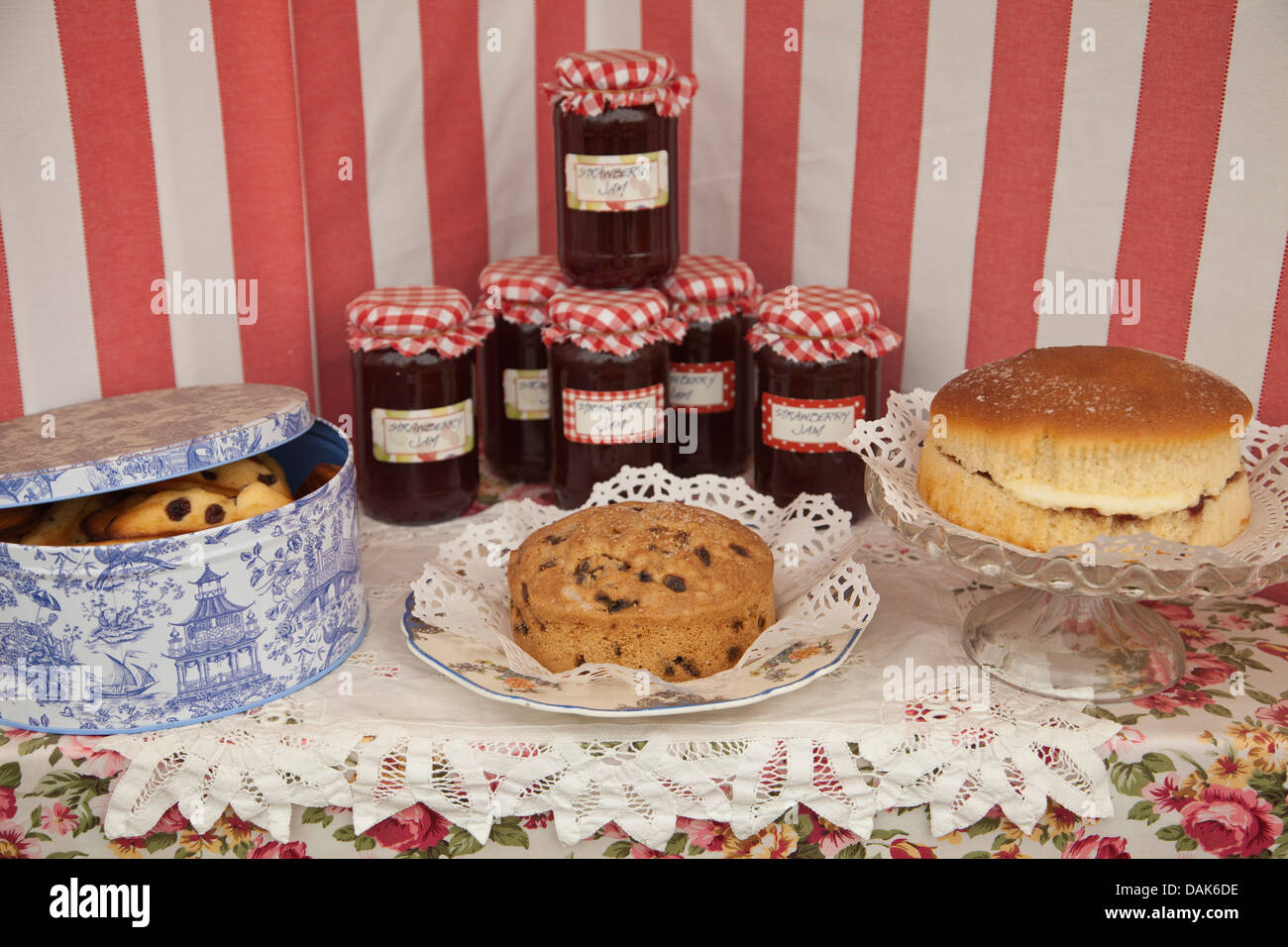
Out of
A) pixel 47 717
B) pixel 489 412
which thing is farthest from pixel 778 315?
pixel 47 717

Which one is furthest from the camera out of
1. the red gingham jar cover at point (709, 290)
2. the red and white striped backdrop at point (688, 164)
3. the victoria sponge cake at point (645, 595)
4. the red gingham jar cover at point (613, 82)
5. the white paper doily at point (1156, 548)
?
the red gingham jar cover at point (709, 290)

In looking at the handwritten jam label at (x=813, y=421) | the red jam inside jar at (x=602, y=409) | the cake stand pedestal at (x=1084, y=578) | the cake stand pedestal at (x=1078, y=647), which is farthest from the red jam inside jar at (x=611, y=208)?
the cake stand pedestal at (x=1078, y=647)

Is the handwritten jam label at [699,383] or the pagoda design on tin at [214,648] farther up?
the handwritten jam label at [699,383]

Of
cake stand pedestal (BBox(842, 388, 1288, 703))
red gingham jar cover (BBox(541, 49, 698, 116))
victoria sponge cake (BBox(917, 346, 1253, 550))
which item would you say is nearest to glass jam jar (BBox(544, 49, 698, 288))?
red gingham jar cover (BBox(541, 49, 698, 116))

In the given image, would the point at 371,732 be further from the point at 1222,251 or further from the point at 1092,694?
the point at 1222,251

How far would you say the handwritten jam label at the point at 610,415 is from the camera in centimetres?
137

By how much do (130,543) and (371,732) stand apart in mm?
256

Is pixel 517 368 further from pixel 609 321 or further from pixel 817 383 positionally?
pixel 817 383

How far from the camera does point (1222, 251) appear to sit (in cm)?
121

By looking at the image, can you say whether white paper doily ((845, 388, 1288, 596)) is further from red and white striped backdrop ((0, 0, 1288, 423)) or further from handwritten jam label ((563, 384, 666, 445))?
handwritten jam label ((563, 384, 666, 445))

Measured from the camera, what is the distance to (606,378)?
4.51 ft

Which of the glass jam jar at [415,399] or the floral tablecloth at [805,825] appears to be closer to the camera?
the floral tablecloth at [805,825]

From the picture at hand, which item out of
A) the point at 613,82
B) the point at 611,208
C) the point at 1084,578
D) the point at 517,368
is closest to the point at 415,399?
the point at 517,368

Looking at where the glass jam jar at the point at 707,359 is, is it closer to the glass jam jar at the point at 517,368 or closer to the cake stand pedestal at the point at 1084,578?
the glass jam jar at the point at 517,368
